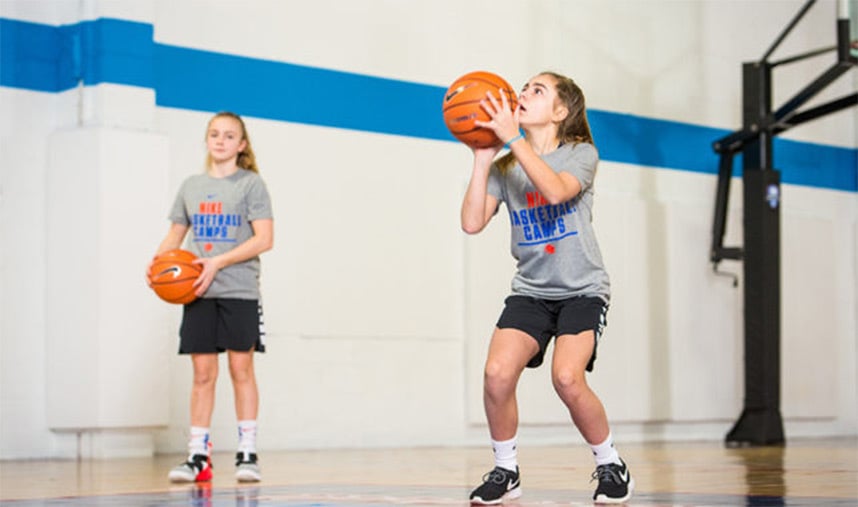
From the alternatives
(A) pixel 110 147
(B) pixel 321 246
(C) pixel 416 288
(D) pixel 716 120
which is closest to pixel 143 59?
(A) pixel 110 147

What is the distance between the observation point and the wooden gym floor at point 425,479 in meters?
3.74

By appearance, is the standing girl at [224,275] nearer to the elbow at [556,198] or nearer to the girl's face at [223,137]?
the girl's face at [223,137]

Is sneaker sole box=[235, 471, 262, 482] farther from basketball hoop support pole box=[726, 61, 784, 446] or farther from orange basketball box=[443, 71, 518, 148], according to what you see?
basketball hoop support pole box=[726, 61, 784, 446]

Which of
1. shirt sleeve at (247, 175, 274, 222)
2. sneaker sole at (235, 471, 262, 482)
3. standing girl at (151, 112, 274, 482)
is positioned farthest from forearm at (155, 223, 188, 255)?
sneaker sole at (235, 471, 262, 482)

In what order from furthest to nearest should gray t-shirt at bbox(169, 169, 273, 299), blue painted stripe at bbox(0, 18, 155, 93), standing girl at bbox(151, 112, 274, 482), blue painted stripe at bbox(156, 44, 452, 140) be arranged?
blue painted stripe at bbox(156, 44, 452, 140), blue painted stripe at bbox(0, 18, 155, 93), gray t-shirt at bbox(169, 169, 273, 299), standing girl at bbox(151, 112, 274, 482)

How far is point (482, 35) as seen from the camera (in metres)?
8.64

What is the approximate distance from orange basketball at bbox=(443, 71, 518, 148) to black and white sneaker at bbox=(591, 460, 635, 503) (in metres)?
0.99

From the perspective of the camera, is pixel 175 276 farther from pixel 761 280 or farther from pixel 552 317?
pixel 761 280

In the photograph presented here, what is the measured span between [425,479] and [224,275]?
1114 millimetres

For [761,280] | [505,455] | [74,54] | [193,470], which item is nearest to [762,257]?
[761,280]

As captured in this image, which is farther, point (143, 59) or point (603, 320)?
point (143, 59)

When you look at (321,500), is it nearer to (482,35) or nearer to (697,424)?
(482,35)

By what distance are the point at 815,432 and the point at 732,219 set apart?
192 centimetres

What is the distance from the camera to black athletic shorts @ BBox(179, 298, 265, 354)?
5.02 metres
